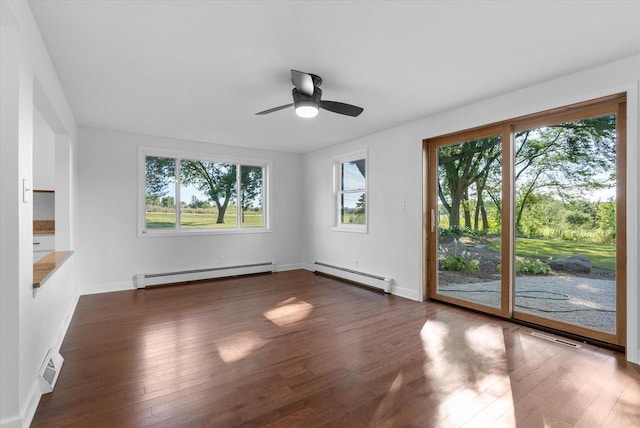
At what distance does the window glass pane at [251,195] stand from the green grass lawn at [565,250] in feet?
14.2

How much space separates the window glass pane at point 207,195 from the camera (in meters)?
5.60

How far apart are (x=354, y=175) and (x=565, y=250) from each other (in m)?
3.31

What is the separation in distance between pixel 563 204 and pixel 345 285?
3234 mm

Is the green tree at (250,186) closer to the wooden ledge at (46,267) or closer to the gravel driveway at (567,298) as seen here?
the wooden ledge at (46,267)

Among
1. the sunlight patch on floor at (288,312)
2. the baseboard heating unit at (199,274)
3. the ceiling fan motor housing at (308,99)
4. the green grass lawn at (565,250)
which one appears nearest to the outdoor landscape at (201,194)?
the baseboard heating unit at (199,274)

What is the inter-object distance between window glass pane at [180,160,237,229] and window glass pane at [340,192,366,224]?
2127mm

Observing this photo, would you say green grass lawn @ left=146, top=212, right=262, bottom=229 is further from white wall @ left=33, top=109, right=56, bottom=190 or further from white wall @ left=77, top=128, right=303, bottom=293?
white wall @ left=33, top=109, right=56, bottom=190

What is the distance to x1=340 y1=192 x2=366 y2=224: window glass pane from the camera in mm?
5539

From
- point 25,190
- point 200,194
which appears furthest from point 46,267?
point 200,194

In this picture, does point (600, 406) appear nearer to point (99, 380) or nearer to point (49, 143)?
point (99, 380)

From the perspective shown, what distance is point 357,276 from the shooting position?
531 centimetres

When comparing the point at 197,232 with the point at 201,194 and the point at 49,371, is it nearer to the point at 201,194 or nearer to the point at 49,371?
the point at 201,194

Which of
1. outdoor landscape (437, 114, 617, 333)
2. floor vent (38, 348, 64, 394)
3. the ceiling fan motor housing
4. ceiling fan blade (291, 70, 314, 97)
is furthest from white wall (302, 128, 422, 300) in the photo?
floor vent (38, 348, 64, 394)

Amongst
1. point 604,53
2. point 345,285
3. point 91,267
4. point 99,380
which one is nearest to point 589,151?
point 604,53
